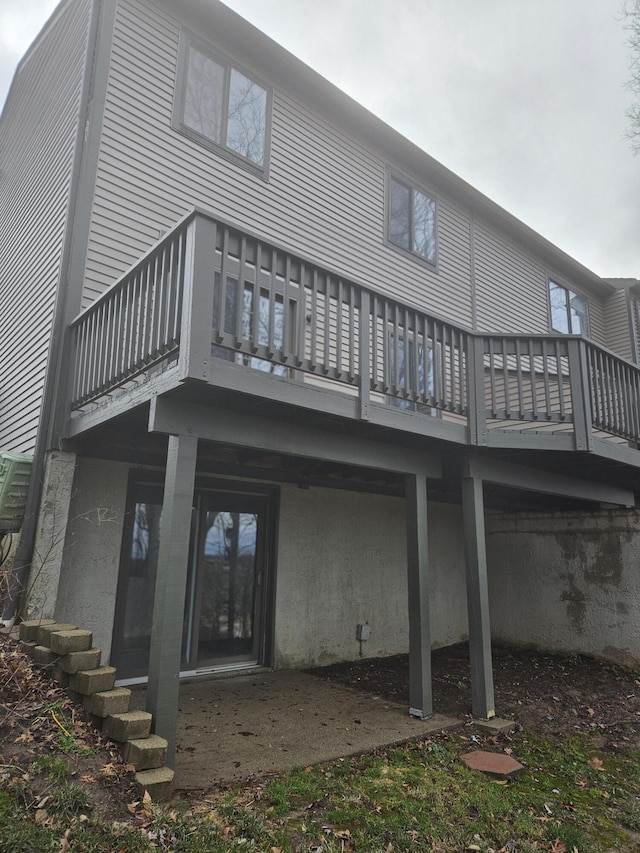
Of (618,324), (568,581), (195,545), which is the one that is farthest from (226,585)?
(618,324)

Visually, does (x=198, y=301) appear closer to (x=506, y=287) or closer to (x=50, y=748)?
(x=50, y=748)

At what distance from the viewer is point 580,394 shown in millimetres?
5539

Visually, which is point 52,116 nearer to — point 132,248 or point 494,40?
point 132,248

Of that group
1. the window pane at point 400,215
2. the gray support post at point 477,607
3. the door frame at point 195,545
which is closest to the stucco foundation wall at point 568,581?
the gray support post at point 477,607

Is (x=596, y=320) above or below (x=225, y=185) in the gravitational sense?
above

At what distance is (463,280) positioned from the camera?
32.8 ft

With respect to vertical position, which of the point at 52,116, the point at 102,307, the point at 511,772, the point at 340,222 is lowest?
the point at 511,772

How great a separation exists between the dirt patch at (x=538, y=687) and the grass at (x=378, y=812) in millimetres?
991

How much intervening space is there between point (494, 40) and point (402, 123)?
13.0 meters

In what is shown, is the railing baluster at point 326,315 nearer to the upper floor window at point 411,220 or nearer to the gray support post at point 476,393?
the gray support post at point 476,393

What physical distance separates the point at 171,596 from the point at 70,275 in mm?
3435

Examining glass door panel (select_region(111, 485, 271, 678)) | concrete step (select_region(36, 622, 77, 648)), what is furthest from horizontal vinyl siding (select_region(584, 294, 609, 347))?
concrete step (select_region(36, 622, 77, 648))

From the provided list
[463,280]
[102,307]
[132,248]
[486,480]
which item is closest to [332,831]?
[486,480]

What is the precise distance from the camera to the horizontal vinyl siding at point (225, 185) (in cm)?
589
